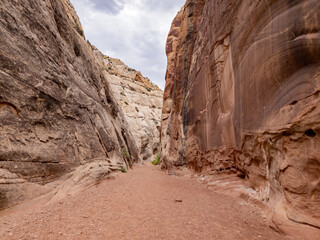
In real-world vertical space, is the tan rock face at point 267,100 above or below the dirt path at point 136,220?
above

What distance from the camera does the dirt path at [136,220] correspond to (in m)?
2.85

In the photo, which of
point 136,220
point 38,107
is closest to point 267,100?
point 136,220

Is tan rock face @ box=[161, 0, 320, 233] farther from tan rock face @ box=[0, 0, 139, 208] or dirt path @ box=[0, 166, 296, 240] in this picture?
tan rock face @ box=[0, 0, 139, 208]

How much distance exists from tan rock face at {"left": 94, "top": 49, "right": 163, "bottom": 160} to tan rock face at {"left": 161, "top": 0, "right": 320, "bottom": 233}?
1937cm

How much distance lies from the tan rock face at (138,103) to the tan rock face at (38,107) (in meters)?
17.8

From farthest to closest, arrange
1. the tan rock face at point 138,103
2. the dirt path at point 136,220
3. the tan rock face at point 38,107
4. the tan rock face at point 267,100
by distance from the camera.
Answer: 1. the tan rock face at point 138,103
2. the tan rock face at point 38,107
3. the tan rock face at point 267,100
4. the dirt path at point 136,220

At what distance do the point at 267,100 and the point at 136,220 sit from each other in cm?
454

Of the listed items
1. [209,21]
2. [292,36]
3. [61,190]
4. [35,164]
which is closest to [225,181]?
[292,36]

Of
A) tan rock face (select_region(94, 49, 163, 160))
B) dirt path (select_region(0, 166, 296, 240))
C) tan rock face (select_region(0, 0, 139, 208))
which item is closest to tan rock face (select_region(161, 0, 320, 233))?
dirt path (select_region(0, 166, 296, 240))

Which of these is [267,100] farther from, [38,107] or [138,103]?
[138,103]

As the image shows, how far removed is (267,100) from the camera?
14.8ft


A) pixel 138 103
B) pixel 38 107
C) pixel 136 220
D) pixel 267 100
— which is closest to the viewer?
pixel 136 220

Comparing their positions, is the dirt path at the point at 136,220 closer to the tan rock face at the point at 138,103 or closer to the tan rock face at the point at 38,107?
the tan rock face at the point at 38,107

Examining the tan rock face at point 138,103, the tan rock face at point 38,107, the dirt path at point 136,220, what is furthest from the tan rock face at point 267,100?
the tan rock face at point 138,103
